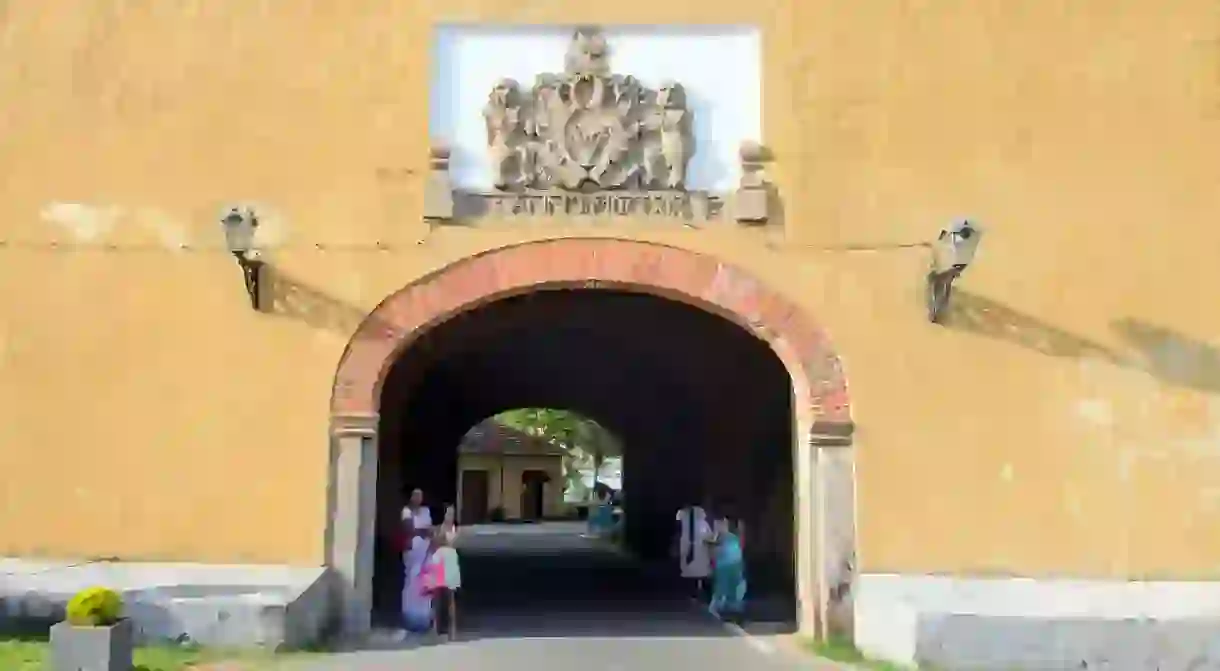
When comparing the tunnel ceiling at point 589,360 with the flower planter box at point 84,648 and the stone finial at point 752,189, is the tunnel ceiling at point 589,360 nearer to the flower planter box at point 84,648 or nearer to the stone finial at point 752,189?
the stone finial at point 752,189

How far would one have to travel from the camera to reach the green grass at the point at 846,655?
7.71m

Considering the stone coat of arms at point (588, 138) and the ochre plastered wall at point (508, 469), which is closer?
the stone coat of arms at point (588, 138)

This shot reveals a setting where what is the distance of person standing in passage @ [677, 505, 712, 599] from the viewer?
40.3 ft

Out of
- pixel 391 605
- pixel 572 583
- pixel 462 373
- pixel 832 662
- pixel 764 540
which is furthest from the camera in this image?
pixel 462 373

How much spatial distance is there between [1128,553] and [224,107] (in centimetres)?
684

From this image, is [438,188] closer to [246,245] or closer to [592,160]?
[592,160]

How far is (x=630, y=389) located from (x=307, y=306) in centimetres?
810

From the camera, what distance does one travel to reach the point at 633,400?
1712 cm

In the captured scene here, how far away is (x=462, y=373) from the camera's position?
15930 mm

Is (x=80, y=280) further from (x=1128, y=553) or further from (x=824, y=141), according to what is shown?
(x=1128, y=553)

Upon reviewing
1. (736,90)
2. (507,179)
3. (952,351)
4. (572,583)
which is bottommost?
(572,583)

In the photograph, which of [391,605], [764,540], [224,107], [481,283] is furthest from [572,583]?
[224,107]

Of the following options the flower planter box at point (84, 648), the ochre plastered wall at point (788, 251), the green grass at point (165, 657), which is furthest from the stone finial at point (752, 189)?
the flower planter box at point (84, 648)

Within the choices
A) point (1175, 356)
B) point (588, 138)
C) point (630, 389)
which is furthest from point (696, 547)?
point (1175, 356)
